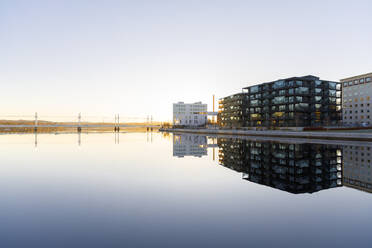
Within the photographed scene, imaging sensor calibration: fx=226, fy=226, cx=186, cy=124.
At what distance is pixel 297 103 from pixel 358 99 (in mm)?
59236

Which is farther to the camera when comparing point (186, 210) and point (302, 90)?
point (302, 90)

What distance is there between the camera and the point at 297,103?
70.4 m

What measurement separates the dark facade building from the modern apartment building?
2977 centimetres

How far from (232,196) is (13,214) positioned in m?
6.85

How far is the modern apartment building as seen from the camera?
3996 inches

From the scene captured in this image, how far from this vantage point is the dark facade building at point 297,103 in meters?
70.8

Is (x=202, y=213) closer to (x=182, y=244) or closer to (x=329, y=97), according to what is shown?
(x=182, y=244)

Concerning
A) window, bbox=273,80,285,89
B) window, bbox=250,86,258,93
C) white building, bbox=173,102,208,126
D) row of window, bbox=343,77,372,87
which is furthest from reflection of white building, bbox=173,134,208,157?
white building, bbox=173,102,208,126

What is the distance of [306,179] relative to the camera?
421 inches

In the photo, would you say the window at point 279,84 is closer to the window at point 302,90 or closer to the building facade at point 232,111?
the window at point 302,90

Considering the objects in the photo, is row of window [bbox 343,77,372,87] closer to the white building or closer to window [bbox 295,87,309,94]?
window [bbox 295,87,309,94]

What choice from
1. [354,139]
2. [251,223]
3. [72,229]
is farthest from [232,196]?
[354,139]

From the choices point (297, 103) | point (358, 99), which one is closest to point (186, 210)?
point (297, 103)

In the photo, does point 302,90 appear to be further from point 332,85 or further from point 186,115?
point 186,115
